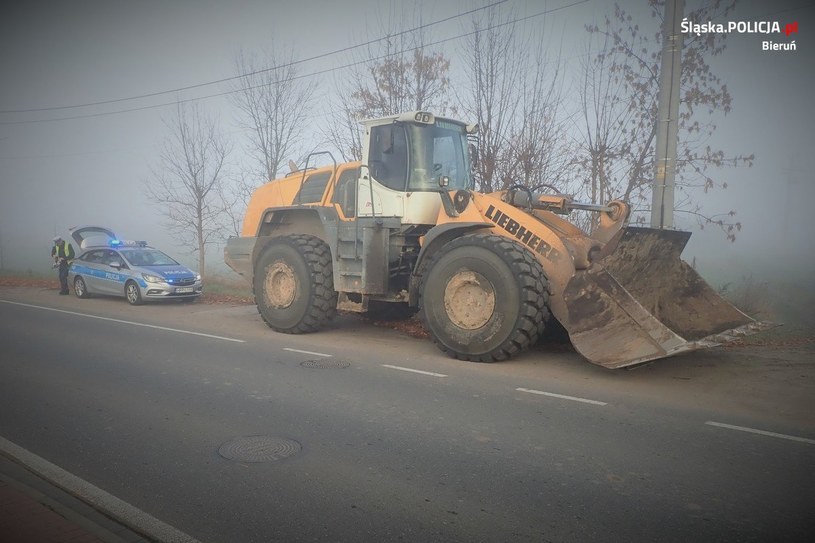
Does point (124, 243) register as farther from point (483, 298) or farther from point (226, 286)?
point (483, 298)

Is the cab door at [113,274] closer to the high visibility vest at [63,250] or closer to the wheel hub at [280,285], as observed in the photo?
the high visibility vest at [63,250]

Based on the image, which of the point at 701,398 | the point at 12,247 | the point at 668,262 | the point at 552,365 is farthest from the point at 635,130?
the point at 12,247

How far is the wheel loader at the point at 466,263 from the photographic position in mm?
6637

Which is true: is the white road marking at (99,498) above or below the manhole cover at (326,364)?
below

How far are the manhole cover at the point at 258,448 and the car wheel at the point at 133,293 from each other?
37.1 ft

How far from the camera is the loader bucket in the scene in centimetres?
613

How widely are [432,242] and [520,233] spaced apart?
1338 millimetres

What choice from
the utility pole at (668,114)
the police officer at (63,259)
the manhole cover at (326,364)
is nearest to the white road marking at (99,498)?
the manhole cover at (326,364)

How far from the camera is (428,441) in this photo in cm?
466

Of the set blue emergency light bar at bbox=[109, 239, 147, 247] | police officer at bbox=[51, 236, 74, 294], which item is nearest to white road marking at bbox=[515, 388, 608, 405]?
blue emergency light bar at bbox=[109, 239, 147, 247]

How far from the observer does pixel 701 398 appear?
5.74m

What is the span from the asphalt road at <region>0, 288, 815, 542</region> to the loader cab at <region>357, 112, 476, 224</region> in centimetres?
230

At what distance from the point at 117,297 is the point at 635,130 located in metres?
14.5

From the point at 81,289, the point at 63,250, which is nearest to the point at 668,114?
the point at 81,289
